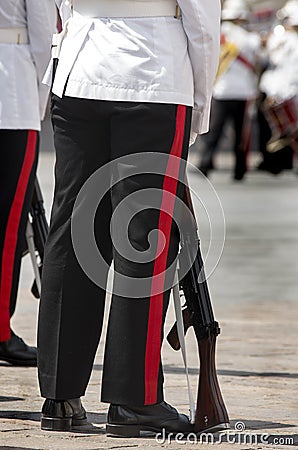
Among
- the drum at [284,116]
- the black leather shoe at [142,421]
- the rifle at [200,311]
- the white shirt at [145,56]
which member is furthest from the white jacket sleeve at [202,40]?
the drum at [284,116]

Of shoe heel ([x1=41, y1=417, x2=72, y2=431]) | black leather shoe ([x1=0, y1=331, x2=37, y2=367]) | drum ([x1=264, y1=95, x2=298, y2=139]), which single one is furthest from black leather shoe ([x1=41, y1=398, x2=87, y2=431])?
drum ([x1=264, y1=95, x2=298, y2=139])

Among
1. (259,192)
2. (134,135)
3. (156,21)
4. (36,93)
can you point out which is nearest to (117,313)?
(134,135)

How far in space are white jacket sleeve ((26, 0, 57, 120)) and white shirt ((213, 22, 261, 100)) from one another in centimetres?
1106

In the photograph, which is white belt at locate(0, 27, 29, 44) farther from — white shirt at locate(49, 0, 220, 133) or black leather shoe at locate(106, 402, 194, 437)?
black leather shoe at locate(106, 402, 194, 437)

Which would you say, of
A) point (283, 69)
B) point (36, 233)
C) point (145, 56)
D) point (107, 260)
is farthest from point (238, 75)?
point (145, 56)

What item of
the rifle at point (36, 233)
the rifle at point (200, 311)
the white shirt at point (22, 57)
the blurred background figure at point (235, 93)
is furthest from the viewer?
the blurred background figure at point (235, 93)

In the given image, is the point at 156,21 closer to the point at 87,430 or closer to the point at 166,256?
the point at 166,256

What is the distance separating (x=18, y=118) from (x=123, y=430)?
1.63 meters

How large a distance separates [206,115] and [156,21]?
1.12 ft

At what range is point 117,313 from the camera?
393 cm

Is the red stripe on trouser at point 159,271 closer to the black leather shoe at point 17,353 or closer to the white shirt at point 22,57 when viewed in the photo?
the white shirt at point 22,57

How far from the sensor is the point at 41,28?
16.9ft

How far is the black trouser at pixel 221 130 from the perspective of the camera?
53.4ft

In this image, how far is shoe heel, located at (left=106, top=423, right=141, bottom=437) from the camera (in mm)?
3936
